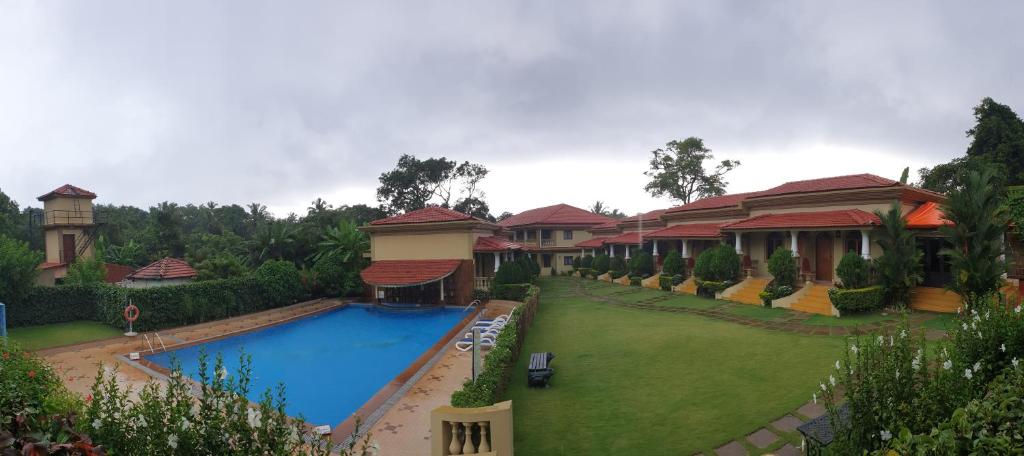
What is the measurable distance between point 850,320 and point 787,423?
10.6m

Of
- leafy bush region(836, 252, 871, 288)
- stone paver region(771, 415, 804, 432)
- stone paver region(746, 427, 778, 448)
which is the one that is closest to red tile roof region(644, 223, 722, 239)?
leafy bush region(836, 252, 871, 288)

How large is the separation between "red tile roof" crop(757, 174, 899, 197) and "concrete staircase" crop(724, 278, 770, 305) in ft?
14.2

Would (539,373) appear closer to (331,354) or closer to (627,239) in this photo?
(331,354)

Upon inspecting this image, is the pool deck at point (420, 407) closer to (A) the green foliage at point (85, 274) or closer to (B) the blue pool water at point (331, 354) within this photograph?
(B) the blue pool water at point (331, 354)

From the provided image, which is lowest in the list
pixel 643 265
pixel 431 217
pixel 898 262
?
pixel 643 265

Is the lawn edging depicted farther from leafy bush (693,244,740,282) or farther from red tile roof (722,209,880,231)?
red tile roof (722,209,880,231)

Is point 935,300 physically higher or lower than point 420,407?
higher

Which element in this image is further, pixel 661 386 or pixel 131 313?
pixel 131 313

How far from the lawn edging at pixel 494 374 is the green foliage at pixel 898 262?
12952 mm

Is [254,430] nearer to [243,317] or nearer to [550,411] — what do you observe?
[550,411]

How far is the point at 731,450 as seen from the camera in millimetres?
7504

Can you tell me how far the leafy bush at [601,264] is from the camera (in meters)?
36.3

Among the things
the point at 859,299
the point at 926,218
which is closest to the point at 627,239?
the point at 926,218

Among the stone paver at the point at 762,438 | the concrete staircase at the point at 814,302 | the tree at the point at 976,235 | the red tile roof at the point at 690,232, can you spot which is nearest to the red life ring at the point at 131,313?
the stone paver at the point at 762,438
